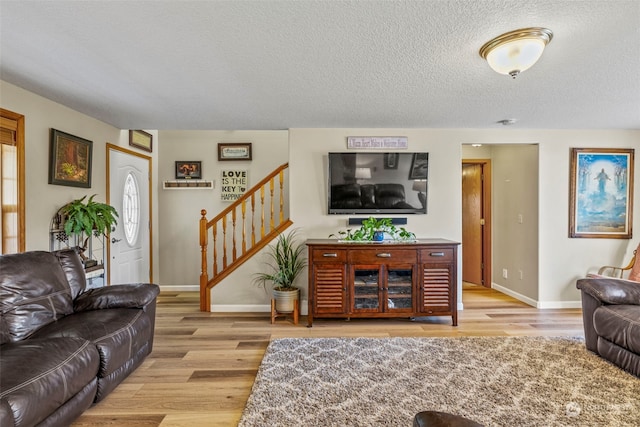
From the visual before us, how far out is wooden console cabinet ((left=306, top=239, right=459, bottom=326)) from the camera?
3502 millimetres

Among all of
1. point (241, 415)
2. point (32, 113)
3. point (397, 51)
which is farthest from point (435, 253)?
point (32, 113)

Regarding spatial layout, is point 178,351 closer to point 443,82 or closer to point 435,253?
point 435,253

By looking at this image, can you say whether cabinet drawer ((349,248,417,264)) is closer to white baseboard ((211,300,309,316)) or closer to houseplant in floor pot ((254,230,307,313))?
houseplant in floor pot ((254,230,307,313))

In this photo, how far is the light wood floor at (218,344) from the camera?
79.8 inches

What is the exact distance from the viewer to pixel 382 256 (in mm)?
3506

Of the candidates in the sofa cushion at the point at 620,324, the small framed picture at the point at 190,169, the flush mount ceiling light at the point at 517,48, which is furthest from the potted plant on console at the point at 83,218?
the sofa cushion at the point at 620,324

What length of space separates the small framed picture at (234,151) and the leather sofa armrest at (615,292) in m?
4.43

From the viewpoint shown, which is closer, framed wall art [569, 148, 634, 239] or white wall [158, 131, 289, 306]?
framed wall art [569, 148, 634, 239]

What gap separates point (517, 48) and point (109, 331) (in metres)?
3.04

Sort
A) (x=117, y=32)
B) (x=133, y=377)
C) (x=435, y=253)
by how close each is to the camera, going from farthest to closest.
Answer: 1. (x=435, y=253)
2. (x=133, y=377)
3. (x=117, y=32)

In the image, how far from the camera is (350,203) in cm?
397

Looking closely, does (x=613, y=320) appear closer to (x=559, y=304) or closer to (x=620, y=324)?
(x=620, y=324)

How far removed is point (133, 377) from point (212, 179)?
10.7 ft

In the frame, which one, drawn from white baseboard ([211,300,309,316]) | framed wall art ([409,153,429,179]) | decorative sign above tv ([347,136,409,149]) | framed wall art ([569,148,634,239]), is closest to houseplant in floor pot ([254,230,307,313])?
white baseboard ([211,300,309,316])
